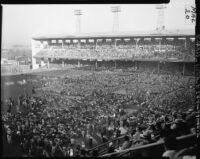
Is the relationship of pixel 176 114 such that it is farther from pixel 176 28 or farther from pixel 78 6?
pixel 78 6

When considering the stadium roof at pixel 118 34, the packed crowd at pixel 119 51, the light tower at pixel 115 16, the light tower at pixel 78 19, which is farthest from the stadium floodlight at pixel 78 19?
the light tower at pixel 115 16

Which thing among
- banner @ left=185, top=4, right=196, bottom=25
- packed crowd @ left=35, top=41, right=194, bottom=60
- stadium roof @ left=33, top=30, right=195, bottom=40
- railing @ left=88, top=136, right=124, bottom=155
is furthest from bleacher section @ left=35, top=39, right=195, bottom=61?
railing @ left=88, top=136, right=124, bottom=155

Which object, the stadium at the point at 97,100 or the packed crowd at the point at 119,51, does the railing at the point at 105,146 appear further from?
the packed crowd at the point at 119,51

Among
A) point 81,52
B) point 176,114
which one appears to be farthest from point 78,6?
point 176,114

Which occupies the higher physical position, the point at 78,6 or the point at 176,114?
the point at 78,6

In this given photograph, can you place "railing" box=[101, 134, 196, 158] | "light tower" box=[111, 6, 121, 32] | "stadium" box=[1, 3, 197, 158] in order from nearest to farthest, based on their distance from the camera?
"railing" box=[101, 134, 196, 158], "stadium" box=[1, 3, 197, 158], "light tower" box=[111, 6, 121, 32]

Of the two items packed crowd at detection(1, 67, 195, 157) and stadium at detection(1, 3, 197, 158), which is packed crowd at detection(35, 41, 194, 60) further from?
packed crowd at detection(1, 67, 195, 157)
